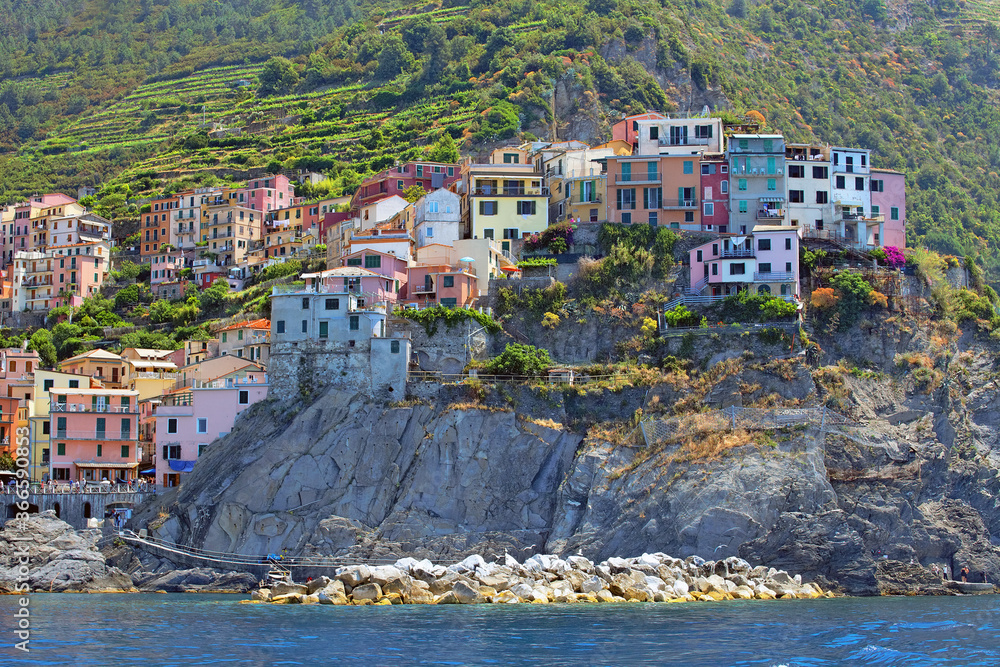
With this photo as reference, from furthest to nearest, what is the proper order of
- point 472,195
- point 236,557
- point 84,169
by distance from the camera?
point 84,169
point 472,195
point 236,557

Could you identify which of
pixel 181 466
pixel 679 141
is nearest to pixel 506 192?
pixel 679 141

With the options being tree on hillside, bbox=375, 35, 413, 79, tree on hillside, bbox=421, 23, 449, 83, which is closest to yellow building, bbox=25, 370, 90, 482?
tree on hillside, bbox=421, 23, 449, 83

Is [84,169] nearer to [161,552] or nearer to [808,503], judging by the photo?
[161,552]

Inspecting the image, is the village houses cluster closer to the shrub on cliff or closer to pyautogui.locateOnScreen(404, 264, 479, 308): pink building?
pyautogui.locateOnScreen(404, 264, 479, 308): pink building

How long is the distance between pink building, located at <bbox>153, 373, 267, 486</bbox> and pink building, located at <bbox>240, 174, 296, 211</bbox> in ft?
138

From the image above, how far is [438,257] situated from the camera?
263 ft

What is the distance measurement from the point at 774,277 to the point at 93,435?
41.2 metres

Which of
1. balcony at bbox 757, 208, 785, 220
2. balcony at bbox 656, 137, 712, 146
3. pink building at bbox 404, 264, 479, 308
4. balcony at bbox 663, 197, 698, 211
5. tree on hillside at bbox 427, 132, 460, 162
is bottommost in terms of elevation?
pink building at bbox 404, 264, 479, 308

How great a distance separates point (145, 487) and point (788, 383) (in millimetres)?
36324

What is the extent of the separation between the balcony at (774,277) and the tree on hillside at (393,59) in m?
88.0

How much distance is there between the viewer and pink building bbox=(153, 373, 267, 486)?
75.9m

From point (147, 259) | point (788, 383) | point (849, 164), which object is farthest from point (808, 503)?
point (147, 259)

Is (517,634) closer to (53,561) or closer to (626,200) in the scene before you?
(53,561)

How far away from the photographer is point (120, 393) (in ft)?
262
